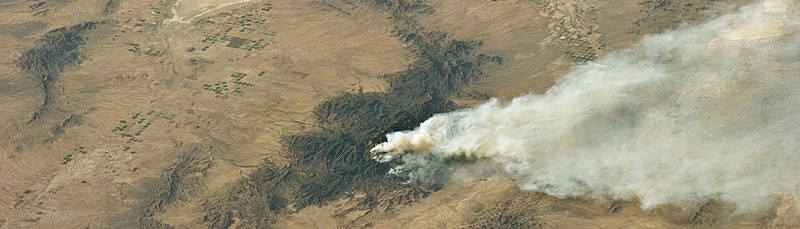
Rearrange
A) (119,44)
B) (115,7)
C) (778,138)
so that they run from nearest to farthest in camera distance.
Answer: (778,138), (119,44), (115,7)

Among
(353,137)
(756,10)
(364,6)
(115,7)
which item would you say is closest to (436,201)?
(353,137)

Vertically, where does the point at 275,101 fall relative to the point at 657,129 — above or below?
below

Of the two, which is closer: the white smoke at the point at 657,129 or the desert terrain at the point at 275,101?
the white smoke at the point at 657,129

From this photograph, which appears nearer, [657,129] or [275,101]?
[657,129]

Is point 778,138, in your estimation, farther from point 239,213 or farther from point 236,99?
point 236,99
